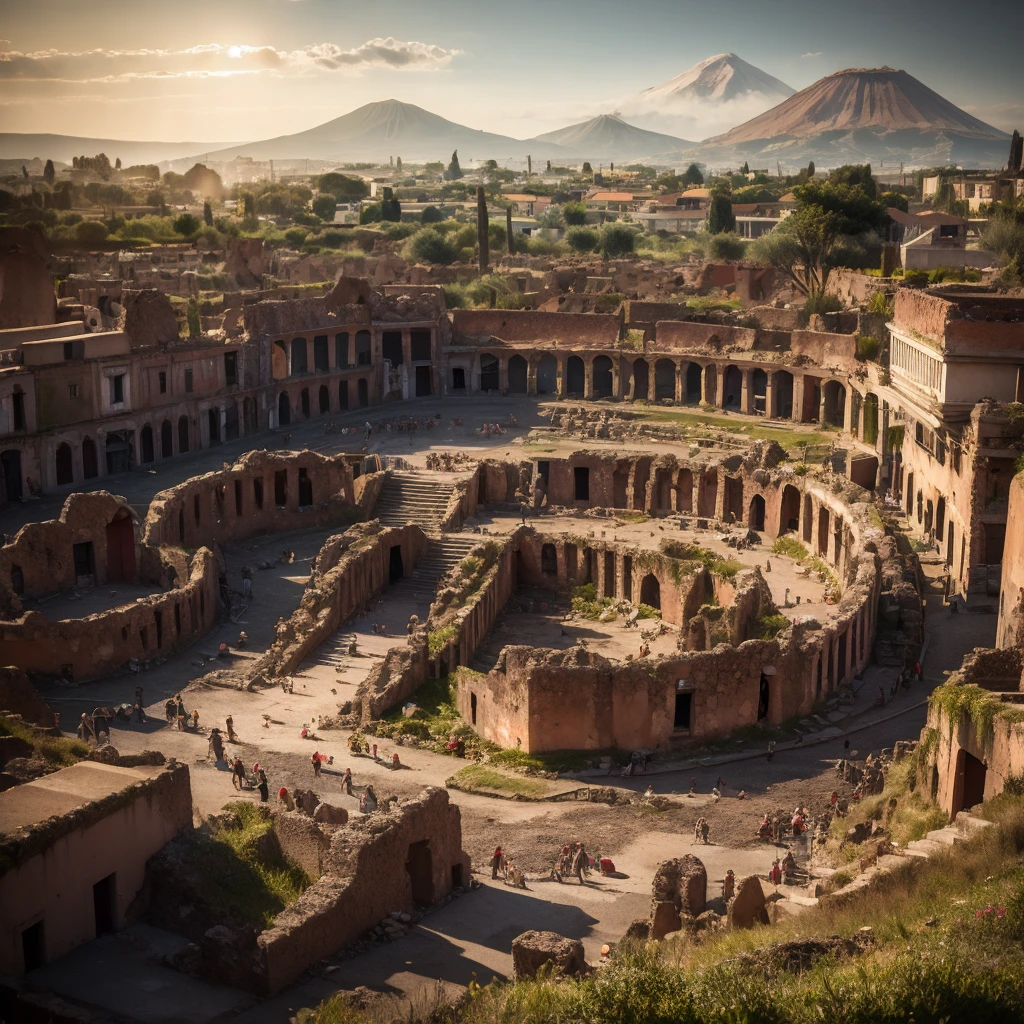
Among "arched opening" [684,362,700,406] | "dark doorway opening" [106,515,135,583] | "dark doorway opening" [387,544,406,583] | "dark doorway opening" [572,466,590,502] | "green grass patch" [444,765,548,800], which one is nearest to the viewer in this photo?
"green grass patch" [444,765,548,800]

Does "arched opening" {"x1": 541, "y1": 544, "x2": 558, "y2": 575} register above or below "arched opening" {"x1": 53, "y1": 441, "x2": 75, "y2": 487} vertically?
below

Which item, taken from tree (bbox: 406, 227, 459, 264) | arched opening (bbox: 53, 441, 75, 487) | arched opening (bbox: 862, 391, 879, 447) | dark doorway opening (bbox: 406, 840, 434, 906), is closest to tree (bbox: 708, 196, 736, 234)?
tree (bbox: 406, 227, 459, 264)

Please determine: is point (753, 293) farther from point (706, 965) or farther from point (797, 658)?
point (706, 965)

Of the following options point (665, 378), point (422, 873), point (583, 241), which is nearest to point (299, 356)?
point (665, 378)

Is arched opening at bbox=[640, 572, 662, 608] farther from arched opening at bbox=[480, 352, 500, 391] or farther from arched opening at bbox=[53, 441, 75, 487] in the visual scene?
arched opening at bbox=[480, 352, 500, 391]

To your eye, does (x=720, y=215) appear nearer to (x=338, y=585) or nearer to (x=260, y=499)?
(x=260, y=499)
